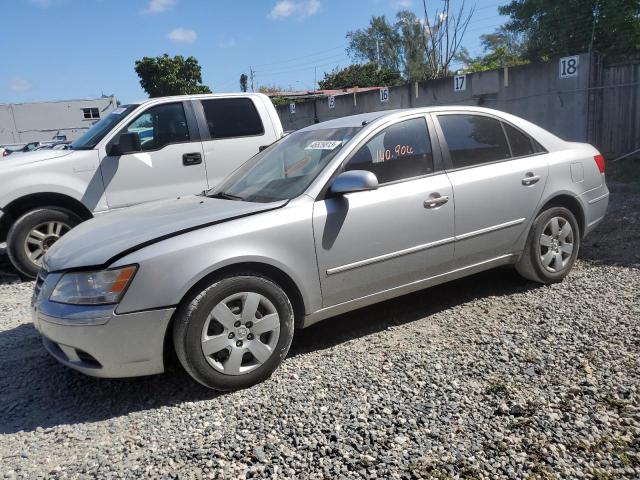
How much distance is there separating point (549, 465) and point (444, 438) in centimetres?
48

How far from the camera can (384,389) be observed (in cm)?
322

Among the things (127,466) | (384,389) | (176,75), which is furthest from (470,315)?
(176,75)

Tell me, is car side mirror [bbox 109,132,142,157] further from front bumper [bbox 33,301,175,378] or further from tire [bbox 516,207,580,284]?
tire [bbox 516,207,580,284]

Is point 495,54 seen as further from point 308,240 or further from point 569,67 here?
point 308,240

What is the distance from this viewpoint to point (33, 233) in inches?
236

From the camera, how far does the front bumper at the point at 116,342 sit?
3037 millimetres

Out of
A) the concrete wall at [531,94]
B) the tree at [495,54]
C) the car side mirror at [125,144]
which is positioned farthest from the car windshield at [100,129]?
the tree at [495,54]

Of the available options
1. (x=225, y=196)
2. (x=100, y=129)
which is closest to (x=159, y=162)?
(x=100, y=129)

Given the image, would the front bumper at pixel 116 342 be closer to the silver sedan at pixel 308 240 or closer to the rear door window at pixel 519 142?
the silver sedan at pixel 308 240

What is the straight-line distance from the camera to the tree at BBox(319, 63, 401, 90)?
4625 cm

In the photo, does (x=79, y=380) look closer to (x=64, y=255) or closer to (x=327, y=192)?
(x=64, y=255)

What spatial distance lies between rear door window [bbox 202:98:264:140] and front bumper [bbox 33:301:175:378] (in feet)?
13.5

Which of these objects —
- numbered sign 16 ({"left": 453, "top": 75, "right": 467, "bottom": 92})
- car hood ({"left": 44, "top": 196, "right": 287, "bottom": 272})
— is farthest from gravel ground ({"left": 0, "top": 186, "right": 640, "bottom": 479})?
numbered sign 16 ({"left": 453, "top": 75, "right": 467, "bottom": 92})

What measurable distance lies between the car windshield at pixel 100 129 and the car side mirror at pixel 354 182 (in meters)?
3.88
